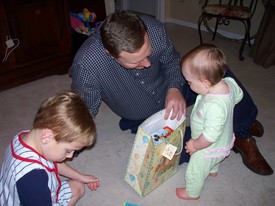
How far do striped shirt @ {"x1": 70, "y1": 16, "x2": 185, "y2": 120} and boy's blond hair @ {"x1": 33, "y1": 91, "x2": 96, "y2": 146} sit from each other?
0.39 metres

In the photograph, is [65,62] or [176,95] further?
[65,62]

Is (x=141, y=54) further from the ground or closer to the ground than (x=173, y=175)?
further from the ground

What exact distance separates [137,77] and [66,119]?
0.61 m

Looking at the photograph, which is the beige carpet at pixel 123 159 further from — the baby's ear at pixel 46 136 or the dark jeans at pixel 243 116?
the baby's ear at pixel 46 136

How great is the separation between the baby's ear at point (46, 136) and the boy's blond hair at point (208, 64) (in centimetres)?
58

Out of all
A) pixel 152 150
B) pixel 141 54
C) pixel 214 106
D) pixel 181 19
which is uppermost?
pixel 141 54

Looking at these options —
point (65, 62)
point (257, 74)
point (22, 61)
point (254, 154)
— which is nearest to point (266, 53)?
point (257, 74)

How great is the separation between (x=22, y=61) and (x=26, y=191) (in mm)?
1516

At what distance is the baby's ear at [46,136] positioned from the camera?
2.80 ft

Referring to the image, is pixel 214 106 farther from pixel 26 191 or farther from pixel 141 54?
pixel 26 191

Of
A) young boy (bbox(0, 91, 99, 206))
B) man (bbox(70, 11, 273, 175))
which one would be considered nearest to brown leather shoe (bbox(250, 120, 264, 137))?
man (bbox(70, 11, 273, 175))

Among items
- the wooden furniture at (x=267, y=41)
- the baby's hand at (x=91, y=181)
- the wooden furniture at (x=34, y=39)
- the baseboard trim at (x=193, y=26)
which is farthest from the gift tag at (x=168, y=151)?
the baseboard trim at (x=193, y=26)

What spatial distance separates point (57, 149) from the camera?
0.88 metres

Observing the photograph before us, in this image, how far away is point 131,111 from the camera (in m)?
1.53
